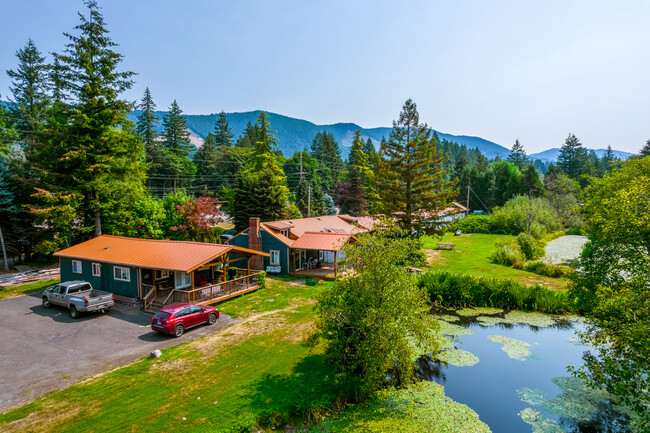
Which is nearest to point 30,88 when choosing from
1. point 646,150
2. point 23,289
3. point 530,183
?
point 23,289

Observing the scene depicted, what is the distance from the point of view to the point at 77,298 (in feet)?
60.0

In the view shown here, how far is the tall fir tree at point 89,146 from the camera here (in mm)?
26031

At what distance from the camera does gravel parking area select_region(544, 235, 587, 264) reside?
33.0 m

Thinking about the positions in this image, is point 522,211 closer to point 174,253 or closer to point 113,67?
point 174,253

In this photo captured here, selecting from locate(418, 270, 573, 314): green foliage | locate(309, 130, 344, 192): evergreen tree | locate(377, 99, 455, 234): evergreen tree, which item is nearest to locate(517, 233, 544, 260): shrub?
locate(377, 99, 455, 234): evergreen tree

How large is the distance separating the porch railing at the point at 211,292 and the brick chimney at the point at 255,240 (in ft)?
15.7

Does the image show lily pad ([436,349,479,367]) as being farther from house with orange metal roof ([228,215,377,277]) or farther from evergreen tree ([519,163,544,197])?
evergreen tree ([519,163,544,197])

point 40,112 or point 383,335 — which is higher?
point 40,112

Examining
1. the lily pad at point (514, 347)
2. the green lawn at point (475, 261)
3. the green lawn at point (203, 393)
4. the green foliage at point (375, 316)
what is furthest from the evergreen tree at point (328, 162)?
A: the green foliage at point (375, 316)

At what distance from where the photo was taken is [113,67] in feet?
90.8

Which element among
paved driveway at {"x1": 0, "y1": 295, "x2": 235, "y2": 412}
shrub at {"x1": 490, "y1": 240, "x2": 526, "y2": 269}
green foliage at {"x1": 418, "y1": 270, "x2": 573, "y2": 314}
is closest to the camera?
paved driveway at {"x1": 0, "y1": 295, "x2": 235, "y2": 412}

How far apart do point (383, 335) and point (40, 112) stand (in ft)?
183

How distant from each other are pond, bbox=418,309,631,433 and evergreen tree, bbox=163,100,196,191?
54.9 metres

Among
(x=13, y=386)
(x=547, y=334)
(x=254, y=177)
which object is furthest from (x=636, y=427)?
(x=254, y=177)
